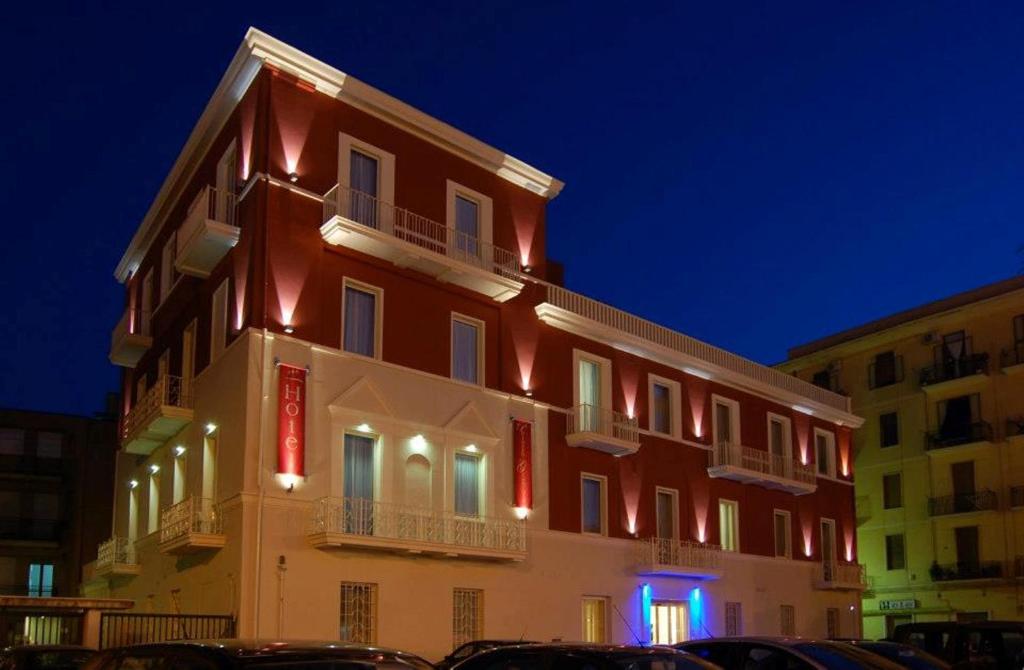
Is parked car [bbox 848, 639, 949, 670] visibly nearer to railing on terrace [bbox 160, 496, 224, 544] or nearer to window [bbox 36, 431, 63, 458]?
railing on terrace [bbox 160, 496, 224, 544]

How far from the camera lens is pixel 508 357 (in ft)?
103

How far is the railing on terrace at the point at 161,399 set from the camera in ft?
96.4

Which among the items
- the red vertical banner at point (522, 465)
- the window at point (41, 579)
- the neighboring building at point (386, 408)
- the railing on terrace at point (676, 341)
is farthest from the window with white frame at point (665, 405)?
the window at point (41, 579)

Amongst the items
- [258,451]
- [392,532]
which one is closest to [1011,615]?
[392,532]

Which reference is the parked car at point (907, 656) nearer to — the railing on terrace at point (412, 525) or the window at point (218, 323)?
the railing on terrace at point (412, 525)

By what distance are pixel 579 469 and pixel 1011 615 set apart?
2315 cm

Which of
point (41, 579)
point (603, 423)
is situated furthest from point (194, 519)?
point (41, 579)

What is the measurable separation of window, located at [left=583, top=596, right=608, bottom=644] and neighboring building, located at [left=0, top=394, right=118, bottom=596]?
28.5m

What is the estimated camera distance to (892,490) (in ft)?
168

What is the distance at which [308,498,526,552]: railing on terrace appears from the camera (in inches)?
996

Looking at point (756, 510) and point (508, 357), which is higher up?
point (508, 357)

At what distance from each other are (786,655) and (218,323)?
18532 millimetres

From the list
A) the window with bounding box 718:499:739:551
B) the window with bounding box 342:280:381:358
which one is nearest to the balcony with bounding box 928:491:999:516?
the window with bounding box 718:499:739:551

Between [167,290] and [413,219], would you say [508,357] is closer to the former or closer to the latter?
[413,219]
